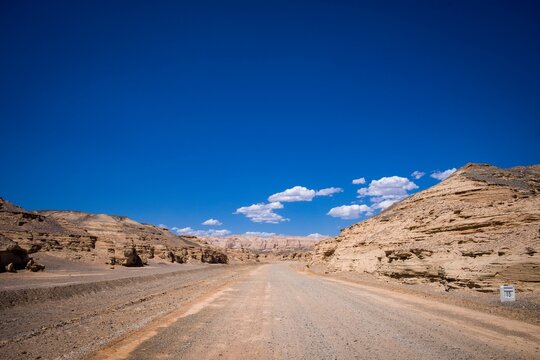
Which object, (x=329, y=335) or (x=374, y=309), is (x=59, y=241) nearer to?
(x=374, y=309)

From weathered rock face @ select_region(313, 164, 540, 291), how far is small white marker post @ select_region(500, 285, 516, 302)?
0.95 meters

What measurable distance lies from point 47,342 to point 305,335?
6.94m

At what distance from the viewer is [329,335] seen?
8836 millimetres

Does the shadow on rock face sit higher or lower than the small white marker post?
higher

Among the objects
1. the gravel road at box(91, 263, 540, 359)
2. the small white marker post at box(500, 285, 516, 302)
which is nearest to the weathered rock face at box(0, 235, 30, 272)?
the gravel road at box(91, 263, 540, 359)

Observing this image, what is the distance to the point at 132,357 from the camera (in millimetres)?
6910

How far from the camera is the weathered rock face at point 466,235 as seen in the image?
15344 mm

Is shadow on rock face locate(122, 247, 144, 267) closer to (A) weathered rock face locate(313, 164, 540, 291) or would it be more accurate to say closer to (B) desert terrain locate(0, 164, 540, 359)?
(B) desert terrain locate(0, 164, 540, 359)

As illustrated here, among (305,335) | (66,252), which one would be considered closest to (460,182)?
(305,335)

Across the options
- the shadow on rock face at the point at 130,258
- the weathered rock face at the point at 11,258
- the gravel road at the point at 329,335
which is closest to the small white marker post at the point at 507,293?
the gravel road at the point at 329,335

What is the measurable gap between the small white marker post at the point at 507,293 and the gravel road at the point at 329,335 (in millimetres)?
1843

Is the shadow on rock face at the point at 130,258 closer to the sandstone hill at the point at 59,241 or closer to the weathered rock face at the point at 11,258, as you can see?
the sandstone hill at the point at 59,241

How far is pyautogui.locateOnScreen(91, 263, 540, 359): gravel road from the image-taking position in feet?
23.5

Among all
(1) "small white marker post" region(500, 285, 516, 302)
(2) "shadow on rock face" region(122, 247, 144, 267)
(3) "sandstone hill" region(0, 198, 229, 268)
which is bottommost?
(1) "small white marker post" region(500, 285, 516, 302)
